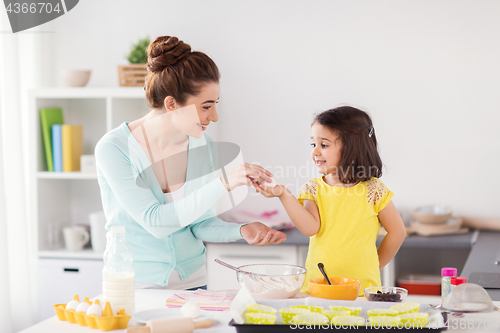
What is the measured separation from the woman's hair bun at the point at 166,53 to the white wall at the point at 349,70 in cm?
146

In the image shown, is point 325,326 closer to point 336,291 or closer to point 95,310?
point 336,291

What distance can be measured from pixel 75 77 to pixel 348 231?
6.23 ft

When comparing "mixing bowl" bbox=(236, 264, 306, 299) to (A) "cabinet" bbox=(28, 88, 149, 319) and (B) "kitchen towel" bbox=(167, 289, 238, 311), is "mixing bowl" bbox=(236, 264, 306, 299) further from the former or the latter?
(A) "cabinet" bbox=(28, 88, 149, 319)

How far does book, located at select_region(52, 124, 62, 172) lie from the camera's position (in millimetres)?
2928

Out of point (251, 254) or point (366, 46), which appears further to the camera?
point (366, 46)

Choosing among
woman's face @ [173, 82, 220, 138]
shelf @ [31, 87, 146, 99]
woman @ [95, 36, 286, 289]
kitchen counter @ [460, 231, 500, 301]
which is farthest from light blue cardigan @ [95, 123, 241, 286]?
shelf @ [31, 87, 146, 99]

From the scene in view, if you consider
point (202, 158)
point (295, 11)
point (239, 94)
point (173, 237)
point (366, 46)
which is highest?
point (295, 11)

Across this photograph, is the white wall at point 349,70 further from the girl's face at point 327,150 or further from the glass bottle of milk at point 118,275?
the glass bottle of milk at point 118,275

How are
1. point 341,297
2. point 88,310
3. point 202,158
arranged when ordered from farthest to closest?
point 202,158 → point 341,297 → point 88,310

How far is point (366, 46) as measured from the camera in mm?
3061

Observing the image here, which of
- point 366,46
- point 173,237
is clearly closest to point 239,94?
point 366,46

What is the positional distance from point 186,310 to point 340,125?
0.84 meters

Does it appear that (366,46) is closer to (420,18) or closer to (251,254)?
(420,18)

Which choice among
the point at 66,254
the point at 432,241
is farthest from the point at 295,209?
the point at 66,254
